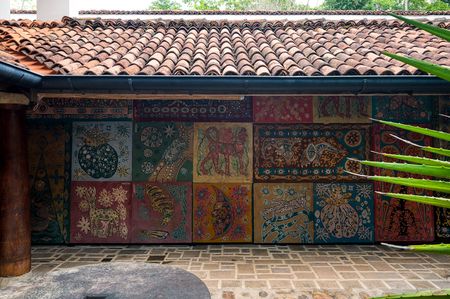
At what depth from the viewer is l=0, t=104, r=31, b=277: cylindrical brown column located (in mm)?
4477

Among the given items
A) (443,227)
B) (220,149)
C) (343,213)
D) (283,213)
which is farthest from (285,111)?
(443,227)

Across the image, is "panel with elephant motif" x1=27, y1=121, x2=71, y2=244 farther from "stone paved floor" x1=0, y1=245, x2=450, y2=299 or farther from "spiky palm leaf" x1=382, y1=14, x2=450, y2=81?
"spiky palm leaf" x1=382, y1=14, x2=450, y2=81

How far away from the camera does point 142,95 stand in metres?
4.93

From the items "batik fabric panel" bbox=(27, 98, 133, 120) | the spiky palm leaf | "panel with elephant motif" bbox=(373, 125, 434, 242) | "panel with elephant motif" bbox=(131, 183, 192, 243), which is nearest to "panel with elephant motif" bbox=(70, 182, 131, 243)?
"panel with elephant motif" bbox=(131, 183, 192, 243)

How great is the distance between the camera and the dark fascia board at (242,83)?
14.5 feet

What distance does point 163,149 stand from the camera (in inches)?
239

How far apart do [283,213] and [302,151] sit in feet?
3.61

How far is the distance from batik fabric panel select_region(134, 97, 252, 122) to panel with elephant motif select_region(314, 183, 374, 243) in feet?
5.95

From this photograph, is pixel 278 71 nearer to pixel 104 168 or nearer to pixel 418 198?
pixel 104 168

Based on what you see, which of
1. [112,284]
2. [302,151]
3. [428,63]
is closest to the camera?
[428,63]

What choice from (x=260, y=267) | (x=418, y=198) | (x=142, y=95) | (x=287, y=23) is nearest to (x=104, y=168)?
(x=142, y=95)

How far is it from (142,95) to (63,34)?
263 centimetres

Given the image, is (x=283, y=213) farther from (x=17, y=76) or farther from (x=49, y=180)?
(x=17, y=76)

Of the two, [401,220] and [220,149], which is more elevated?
[220,149]
